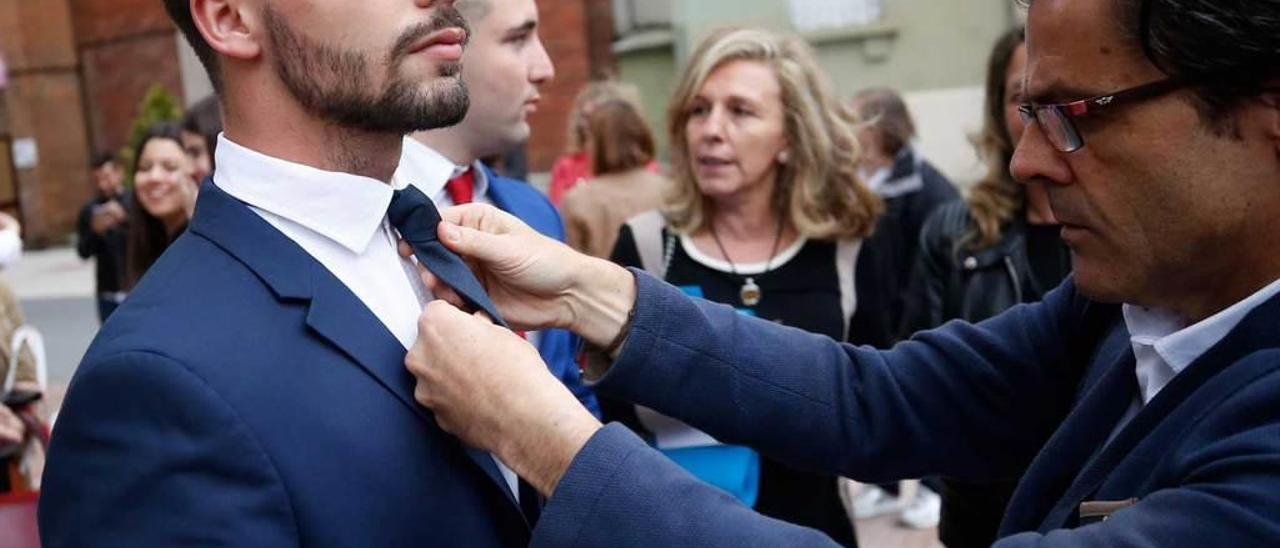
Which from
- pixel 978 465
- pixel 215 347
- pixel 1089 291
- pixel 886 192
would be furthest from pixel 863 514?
pixel 215 347

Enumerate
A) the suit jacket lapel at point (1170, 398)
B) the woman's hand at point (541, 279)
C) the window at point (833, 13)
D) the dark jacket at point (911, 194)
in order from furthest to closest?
the window at point (833, 13) < the dark jacket at point (911, 194) < the woman's hand at point (541, 279) < the suit jacket lapel at point (1170, 398)

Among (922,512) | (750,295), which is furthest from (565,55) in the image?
(750,295)

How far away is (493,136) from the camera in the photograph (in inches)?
112

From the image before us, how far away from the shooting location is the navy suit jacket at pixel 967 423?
1472mm

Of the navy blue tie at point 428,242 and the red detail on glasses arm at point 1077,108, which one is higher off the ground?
the red detail on glasses arm at point 1077,108

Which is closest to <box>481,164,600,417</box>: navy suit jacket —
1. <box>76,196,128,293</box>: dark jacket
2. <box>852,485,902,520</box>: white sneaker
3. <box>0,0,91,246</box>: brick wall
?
<box>852,485,902,520</box>: white sneaker

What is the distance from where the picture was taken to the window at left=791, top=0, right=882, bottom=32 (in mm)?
11180

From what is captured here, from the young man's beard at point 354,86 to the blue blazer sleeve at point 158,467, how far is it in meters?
0.38

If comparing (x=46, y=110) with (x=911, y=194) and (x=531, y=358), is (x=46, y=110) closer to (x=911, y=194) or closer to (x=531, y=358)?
(x=911, y=194)

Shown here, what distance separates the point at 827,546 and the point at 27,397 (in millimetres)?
3150

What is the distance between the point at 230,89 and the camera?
5.42ft

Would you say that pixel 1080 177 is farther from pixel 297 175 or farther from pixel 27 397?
pixel 27 397

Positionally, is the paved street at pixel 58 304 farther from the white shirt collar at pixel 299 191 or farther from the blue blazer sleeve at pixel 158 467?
the blue blazer sleeve at pixel 158 467

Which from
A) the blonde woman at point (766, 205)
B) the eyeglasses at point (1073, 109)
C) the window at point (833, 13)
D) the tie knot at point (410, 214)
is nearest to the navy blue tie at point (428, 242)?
the tie knot at point (410, 214)
